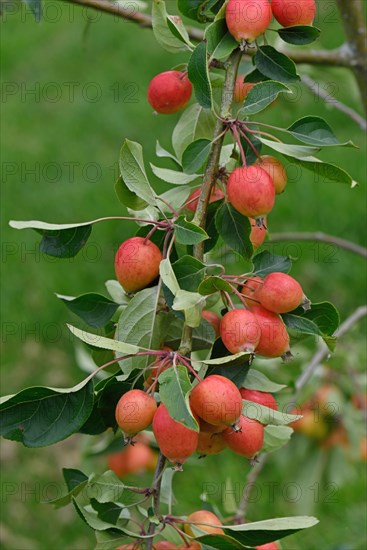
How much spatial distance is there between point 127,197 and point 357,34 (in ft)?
2.36

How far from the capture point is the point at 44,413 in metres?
0.92

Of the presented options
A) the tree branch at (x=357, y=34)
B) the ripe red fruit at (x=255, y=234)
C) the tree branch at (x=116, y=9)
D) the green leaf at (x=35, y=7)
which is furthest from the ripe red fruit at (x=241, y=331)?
the tree branch at (x=357, y=34)

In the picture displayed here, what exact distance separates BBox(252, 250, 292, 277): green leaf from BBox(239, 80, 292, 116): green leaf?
17 centimetres

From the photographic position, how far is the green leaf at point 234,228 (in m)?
0.96

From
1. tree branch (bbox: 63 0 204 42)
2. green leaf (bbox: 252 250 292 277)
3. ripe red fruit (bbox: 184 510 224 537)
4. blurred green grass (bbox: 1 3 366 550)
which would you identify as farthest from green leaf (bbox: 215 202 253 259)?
blurred green grass (bbox: 1 3 366 550)

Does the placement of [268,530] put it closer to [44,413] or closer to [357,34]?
[44,413]

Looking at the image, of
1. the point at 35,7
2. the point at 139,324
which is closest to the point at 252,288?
the point at 139,324

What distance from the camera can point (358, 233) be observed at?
120 inches

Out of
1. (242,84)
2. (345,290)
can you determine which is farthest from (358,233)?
(242,84)

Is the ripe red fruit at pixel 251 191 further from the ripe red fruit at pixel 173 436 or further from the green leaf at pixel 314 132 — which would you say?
the ripe red fruit at pixel 173 436

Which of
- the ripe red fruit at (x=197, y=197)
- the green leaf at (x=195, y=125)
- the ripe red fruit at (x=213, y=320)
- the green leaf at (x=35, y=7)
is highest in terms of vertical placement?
the green leaf at (x=35, y=7)

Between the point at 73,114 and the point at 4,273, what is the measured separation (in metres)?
1.09

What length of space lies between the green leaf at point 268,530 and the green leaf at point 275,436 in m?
0.14

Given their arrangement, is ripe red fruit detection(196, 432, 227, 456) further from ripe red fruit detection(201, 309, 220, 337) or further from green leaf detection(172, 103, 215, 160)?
green leaf detection(172, 103, 215, 160)
